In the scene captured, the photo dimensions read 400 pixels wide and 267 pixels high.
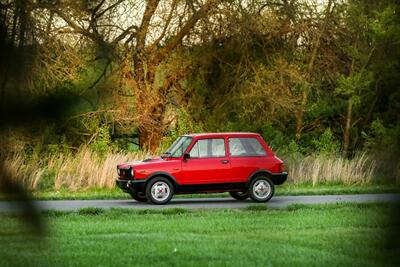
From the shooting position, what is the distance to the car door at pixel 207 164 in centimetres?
1334

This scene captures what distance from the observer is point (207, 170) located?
13383 mm

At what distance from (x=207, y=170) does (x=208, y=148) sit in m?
0.44

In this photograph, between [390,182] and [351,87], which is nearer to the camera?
[390,182]

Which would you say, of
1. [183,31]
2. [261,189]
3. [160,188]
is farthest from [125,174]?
[183,31]

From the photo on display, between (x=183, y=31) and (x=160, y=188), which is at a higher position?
(x=183, y=31)

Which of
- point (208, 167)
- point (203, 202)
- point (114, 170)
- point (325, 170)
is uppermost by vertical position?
point (208, 167)

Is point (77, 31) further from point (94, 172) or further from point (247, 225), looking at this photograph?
point (94, 172)

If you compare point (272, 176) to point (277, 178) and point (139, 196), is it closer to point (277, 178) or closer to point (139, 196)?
point (277, 178)

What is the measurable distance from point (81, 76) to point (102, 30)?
0.07 meters

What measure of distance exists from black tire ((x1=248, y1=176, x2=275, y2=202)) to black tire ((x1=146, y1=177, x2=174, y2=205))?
124 centimetres

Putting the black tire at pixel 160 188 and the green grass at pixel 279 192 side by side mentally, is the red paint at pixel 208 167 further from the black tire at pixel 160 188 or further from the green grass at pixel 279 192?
the green grass at pixel 279 192

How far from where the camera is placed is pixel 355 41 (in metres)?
1.07

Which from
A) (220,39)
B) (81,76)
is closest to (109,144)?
(220,39)

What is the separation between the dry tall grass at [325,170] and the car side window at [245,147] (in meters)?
2.55
